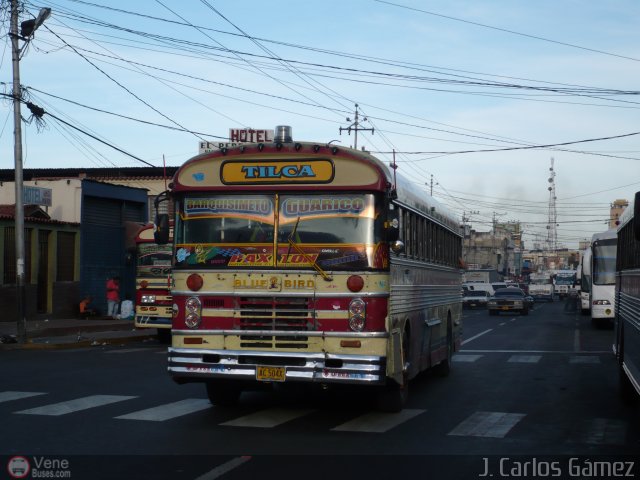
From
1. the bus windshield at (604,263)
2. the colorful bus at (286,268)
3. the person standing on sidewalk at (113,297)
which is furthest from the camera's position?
the person standing on sidewalk at (113,297)

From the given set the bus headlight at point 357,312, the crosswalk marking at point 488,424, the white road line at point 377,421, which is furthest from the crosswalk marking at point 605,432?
the bus headlight at point 357,312

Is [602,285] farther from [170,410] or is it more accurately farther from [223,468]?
[223,468]

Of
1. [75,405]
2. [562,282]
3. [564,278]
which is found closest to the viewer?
[75,405]

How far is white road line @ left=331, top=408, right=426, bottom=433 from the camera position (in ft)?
35.1

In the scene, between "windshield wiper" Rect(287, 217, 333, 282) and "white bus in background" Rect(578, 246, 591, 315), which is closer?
"windshield wiper" Rect(287, 217, 333, 282)

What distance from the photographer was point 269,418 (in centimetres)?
1145

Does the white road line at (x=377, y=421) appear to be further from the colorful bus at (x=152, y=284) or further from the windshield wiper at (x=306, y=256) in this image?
the colorful bus at (x=152, y=284)

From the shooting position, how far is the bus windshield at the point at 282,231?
10.9m

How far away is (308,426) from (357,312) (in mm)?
1486

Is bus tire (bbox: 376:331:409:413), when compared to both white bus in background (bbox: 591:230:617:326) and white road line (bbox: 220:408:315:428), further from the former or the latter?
white bus in background (bbox: 591:230:617:326)

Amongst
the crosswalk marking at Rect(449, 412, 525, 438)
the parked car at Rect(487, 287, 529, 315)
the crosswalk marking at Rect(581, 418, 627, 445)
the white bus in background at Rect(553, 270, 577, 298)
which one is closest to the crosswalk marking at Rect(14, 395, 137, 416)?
the crosswalk marking at Rect(449, 412, 525, 438)

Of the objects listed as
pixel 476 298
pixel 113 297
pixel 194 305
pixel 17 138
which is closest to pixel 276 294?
pixel 194 305

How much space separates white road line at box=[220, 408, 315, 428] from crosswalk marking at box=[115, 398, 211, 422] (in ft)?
2.82

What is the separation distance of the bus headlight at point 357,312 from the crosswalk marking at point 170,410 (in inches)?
104
